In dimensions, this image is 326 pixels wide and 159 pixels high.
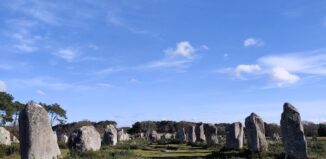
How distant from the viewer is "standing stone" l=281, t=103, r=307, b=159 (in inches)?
1102

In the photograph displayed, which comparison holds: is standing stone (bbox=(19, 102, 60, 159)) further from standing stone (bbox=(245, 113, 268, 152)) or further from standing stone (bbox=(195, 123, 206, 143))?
standing stone (bbox=(195, 123, 206, 143))

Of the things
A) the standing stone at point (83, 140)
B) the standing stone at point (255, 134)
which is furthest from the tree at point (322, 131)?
the standing stone at point (83, 140)

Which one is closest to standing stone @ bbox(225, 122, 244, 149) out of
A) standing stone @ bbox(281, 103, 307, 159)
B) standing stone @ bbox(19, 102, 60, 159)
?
standing stone @ bbox(281, 103, 307, 159)

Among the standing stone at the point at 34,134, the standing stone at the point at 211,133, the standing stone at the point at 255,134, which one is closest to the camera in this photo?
the standing stone at the point at 34,134

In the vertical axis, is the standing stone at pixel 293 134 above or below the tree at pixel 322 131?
below

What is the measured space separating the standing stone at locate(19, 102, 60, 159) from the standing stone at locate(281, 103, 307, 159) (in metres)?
12.1

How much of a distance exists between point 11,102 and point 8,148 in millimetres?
48115

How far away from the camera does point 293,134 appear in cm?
2842

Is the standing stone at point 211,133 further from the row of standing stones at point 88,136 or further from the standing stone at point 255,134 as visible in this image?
the standing stone at point 255,134

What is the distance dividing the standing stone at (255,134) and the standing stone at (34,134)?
13.5m

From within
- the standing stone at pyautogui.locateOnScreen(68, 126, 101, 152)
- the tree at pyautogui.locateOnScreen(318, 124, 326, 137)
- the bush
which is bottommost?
the bush

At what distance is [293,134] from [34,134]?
1309 centimetres

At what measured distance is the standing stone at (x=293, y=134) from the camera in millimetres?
28000

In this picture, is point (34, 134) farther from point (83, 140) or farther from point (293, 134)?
point (293, 134)
